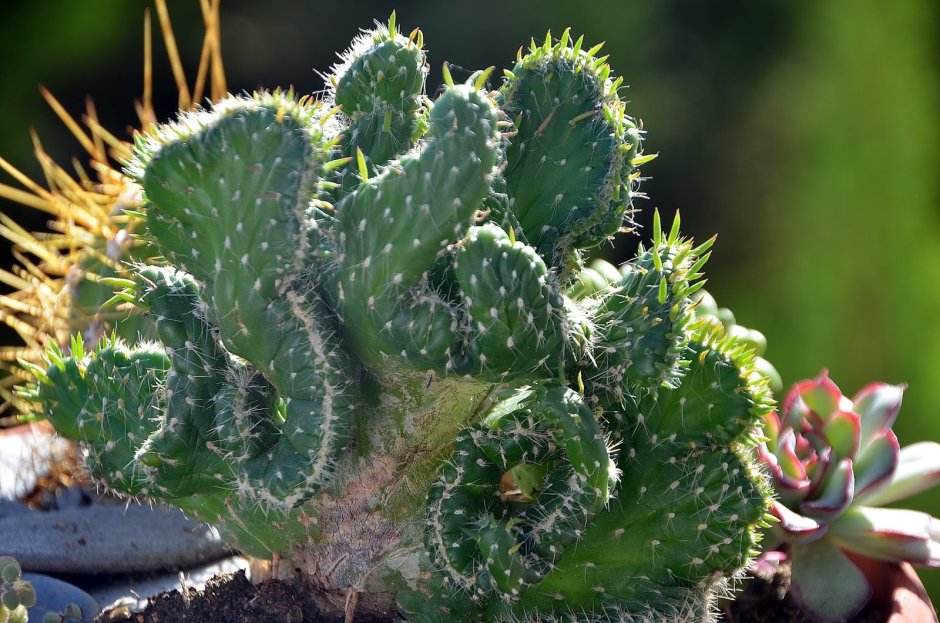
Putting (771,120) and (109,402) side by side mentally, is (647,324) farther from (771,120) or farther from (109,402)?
(771,120)

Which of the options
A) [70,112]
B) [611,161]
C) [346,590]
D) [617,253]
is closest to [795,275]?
[617,253]

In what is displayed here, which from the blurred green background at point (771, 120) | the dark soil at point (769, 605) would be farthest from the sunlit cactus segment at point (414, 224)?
the blurred green background at point (771, 120)

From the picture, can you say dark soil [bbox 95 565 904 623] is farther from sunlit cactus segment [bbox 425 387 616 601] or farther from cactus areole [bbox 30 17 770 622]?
sunlit cactus segment [bbox 425 387 616 601]

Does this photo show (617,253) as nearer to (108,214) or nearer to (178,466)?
(108,214)

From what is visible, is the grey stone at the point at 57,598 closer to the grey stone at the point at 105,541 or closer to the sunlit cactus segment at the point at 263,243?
the grey stone at the point at 105,541

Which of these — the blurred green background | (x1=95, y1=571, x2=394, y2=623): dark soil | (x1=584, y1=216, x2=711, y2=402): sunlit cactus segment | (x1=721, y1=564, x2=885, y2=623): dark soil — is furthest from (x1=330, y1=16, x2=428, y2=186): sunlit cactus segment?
the blurred green background

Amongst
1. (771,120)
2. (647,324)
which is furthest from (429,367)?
(771,120)
